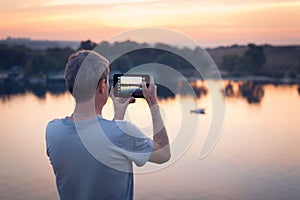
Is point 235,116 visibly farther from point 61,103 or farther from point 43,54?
point 43,54

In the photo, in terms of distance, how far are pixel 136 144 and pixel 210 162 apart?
21661 millimetres

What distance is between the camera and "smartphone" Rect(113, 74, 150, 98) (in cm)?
124

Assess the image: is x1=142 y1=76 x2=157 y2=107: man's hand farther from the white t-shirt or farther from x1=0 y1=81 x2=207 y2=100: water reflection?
x1=0 y1=81 x2=207 y2=100: water reflection

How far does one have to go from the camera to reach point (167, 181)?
1922cm

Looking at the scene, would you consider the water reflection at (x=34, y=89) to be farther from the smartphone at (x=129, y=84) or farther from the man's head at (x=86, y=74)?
the man's head at (x=86, y=74)

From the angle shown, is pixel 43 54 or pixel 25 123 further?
pixel 43 54

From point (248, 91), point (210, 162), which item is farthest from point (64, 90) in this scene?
point (210, 162)

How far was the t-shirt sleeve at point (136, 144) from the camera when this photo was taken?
1.07 meters

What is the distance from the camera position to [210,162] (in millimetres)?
22297

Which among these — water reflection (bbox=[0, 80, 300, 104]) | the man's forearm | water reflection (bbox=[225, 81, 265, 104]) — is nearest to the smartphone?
the man's forearm


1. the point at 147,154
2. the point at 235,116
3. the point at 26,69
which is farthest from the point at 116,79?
the point at 26,69

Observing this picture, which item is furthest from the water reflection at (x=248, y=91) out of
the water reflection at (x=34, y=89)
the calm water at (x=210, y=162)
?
the calm water at (x=210, y=162)

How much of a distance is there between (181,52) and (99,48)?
0.24 meters

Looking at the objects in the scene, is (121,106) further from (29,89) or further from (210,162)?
(29,89)
